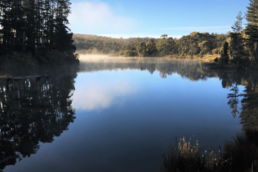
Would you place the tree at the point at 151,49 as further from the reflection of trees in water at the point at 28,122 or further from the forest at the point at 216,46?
the reflection of trees in water at the point at 28,122

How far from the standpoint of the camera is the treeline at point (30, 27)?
32.7m

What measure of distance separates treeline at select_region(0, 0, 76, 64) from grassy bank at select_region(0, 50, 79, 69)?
56 centimetres

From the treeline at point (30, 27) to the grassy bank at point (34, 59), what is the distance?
56 cm

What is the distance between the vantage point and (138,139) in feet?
27.7

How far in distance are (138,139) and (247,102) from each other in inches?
409

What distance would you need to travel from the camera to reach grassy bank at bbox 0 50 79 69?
30.4 m

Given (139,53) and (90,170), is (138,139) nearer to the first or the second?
(90,170)

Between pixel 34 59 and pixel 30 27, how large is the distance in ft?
20.2

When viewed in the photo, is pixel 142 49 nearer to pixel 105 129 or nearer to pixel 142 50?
pixel 142 50

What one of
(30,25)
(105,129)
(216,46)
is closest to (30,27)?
(30,25)

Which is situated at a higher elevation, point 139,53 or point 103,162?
point 139,53

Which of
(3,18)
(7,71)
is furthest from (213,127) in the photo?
(3,18)

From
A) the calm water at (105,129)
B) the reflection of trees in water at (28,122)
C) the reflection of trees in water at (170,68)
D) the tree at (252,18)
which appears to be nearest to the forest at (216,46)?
the tree at (252,18)

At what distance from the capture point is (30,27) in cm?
3694
